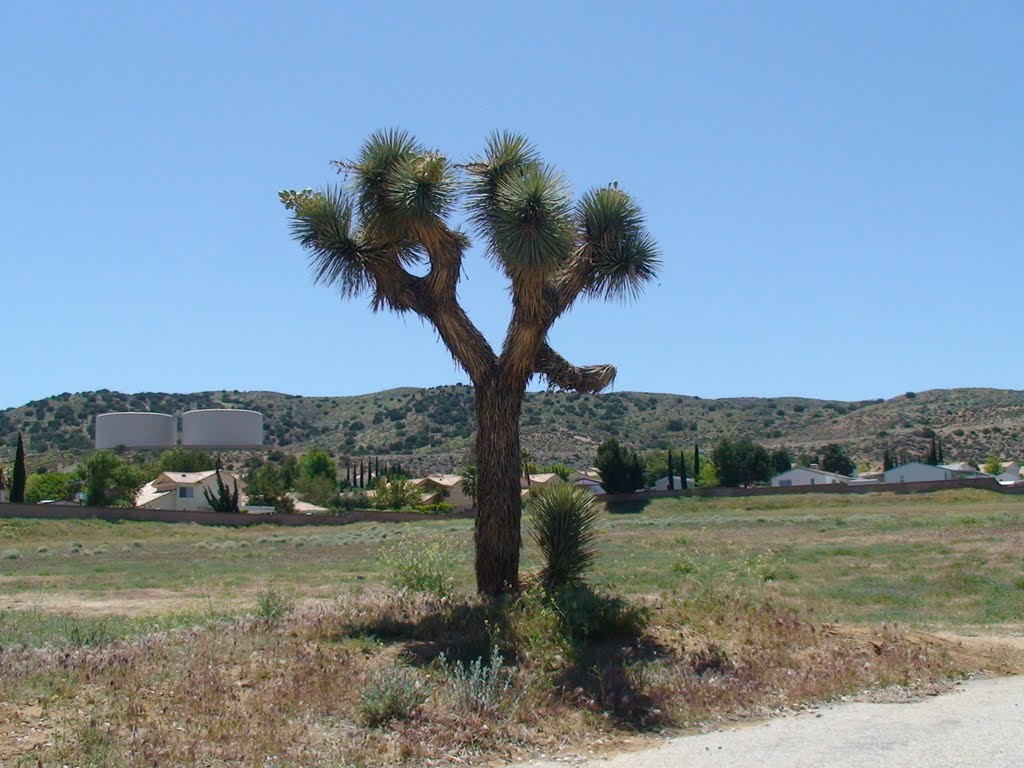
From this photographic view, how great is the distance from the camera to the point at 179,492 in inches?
3071

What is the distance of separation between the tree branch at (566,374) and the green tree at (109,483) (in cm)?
6330

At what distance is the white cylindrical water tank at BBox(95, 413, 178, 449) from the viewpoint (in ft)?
327

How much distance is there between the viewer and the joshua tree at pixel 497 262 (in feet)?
44.6

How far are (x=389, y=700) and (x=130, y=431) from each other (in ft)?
324

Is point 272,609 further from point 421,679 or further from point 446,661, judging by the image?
point 421,679

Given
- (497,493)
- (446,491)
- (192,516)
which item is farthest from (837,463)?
(497,493)

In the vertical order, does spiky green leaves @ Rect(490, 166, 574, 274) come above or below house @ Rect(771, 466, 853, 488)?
above

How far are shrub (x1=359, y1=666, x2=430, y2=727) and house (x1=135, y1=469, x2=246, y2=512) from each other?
6925 cm

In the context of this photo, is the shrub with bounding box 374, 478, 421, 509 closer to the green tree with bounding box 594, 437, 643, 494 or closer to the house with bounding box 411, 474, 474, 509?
the house with bounding box 411, 474, 474, 509

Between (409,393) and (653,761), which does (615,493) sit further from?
(409,393)

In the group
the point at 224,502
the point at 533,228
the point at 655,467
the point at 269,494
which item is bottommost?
the point at 224,502

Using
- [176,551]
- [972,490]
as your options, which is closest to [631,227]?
[176,551]

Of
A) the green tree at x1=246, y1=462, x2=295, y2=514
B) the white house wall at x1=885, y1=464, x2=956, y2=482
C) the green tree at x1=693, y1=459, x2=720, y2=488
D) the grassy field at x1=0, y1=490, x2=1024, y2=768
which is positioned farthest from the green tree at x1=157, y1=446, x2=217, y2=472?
the grassy field at x1=0, y1=490, x2=1024, y2=768

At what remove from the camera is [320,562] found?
31797 mm
